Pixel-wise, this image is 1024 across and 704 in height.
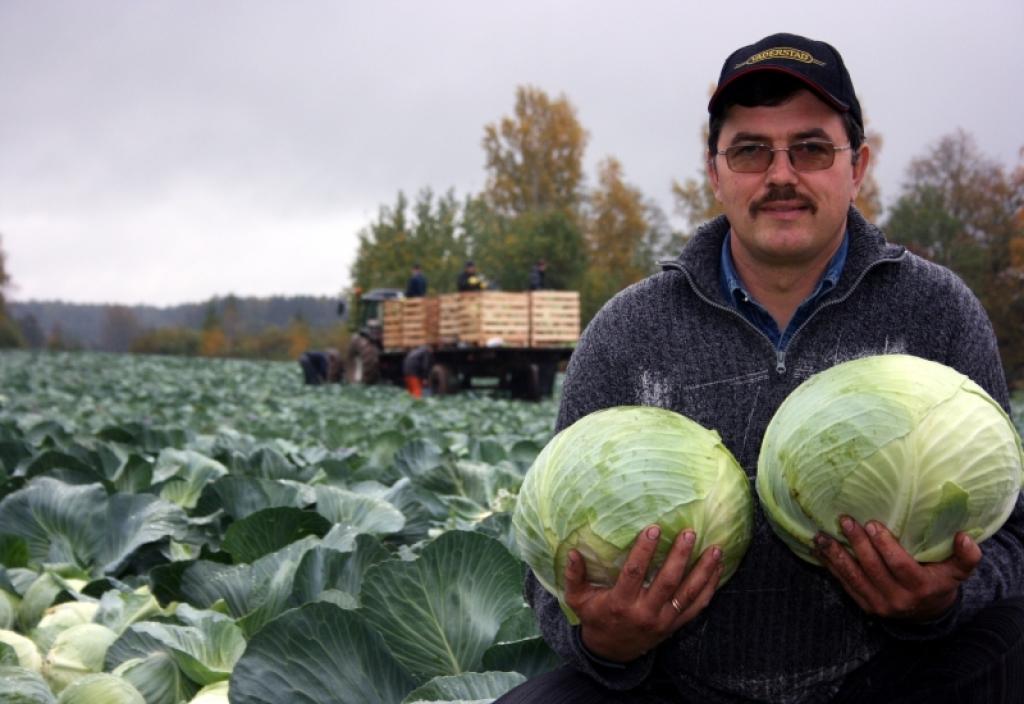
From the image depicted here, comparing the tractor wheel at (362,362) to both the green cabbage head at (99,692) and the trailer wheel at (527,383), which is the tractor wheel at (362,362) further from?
the green cabbage head at (99,692)

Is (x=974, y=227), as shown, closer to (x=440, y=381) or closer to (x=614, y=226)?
(x=614, y=226)

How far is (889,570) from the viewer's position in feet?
5.37

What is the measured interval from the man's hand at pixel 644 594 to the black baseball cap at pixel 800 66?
0.99 meters

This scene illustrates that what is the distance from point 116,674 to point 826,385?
68.7 inches

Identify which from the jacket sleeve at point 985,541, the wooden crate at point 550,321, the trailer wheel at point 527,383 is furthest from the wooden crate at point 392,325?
the jacket sleeve at point 985,541

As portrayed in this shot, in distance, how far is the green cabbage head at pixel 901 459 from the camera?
1.63 m

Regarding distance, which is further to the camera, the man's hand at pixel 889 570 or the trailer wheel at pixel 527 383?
the trailer wheel at pixel 527 383

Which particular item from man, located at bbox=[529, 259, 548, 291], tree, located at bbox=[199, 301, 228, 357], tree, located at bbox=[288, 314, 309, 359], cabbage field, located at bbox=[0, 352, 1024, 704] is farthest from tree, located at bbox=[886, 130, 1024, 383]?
tree, located at bbox=[199, 301, 228, 357]

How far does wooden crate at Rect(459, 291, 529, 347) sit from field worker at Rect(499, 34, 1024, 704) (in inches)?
601

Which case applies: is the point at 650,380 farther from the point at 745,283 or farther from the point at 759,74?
the point at 759,74

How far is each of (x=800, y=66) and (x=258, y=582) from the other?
6.23ft

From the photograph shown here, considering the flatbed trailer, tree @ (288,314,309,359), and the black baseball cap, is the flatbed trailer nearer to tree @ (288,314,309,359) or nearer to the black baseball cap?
the black baseball cap

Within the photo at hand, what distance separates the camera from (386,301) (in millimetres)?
21797

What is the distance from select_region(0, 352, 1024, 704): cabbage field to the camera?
208cm
